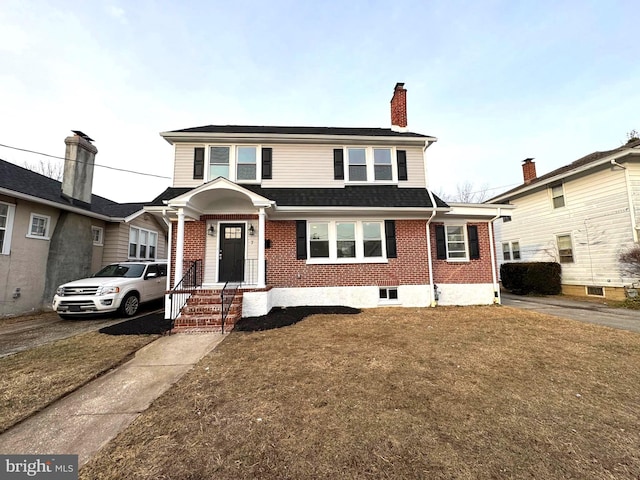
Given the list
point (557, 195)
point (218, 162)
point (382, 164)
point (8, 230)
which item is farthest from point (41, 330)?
point (557, 195)

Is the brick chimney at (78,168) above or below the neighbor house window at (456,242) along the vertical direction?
above

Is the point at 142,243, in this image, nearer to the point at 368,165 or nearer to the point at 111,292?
the point at 111,292

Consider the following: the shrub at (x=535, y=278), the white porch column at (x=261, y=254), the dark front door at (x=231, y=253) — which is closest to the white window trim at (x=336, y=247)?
the white porch column at (x=261, y=254)

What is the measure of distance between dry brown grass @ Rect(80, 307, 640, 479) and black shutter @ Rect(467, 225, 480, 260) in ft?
15.0

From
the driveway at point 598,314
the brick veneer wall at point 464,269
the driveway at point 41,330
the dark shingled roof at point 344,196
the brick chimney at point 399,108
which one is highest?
the brick chimney at point 399,108

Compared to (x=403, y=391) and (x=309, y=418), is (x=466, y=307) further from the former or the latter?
(x=309, y=418)

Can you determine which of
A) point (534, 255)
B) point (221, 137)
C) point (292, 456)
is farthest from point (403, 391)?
Answer: point (534, 255)

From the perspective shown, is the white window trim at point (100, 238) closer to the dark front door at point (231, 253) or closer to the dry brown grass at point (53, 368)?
the dark front door at point (231, 253)

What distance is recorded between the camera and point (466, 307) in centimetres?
873

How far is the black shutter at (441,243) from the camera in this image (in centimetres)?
924

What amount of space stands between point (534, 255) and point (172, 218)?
17672mm

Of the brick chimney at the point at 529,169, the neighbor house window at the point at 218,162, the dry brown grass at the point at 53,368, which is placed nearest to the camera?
the dry brown grass at the point at 53,368

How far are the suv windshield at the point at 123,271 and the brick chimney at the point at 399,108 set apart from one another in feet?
37.9

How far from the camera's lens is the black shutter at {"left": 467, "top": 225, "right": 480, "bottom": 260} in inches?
369
